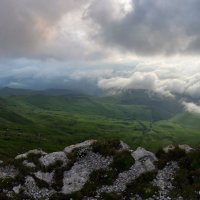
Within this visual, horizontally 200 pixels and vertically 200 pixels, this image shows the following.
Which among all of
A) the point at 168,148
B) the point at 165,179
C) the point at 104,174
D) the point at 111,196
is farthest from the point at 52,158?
the point at 168,148

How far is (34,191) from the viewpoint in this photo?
40875mm

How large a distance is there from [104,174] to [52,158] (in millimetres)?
8512

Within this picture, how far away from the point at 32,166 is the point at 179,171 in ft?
61.0

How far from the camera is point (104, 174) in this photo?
43375 millimetres

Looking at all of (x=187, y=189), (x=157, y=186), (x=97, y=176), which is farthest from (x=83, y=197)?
(x=187, y=189)

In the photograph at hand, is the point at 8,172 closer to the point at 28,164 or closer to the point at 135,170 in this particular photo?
the point at 28,164

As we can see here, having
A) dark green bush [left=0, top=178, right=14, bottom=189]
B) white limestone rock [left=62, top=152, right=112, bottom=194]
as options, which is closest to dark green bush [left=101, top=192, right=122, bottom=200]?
white limestone rock [left=62, top=152, right=112, bottom=194]

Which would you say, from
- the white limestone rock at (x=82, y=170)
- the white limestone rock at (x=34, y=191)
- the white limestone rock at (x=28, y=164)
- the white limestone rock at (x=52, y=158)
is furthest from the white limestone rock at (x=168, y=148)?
the white limestone rock at (x=28, y=164)

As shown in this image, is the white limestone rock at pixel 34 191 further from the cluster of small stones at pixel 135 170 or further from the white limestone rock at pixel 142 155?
the white limestone rock at pixel 142 155

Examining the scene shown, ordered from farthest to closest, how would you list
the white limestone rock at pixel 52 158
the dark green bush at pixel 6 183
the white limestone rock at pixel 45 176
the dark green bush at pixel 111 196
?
the white limestone rock at pixel 52 158 → the white limestone rock at pixel 45 176 → the dark green bush at pixel 6 183 → the dark green bush at pixel 111 196

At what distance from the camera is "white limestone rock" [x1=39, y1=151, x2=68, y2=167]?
47.3m

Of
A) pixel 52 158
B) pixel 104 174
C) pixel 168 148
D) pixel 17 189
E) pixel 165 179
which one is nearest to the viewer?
pixel 17 189

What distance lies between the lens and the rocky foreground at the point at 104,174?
39.7 m

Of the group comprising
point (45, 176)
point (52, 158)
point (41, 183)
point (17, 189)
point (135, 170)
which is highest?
point (52, 158)
